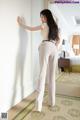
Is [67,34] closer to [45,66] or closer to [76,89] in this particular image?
[76,89]

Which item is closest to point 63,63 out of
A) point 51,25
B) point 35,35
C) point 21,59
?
point 35,35

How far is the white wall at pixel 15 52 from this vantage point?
2.72m

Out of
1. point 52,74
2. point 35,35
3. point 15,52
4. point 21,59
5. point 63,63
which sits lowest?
point 63,63

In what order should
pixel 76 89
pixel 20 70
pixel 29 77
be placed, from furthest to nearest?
1. pixel 76 89
2. pixel 29 77
3. pixel 20 70

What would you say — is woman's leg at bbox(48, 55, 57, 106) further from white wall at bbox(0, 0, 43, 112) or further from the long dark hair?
white wall at bbox(0, 0, 43, 112)

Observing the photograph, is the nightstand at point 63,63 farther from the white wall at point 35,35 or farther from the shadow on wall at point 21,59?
the shadow on wall at point 21,59

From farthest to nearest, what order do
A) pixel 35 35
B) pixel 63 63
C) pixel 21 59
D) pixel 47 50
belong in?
pixel 63 63 → pixel 35 35 → pixel 21 59 → pixel 47 50

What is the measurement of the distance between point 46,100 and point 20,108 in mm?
570

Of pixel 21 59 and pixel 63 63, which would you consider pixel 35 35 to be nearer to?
pixel 21 59

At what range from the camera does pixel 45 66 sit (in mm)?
2863

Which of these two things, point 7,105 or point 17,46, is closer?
point 7,105

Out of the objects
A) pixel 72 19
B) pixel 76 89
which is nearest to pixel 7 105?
pixel 76 89

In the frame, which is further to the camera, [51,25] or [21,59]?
[21,59]

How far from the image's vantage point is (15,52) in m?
3.06
